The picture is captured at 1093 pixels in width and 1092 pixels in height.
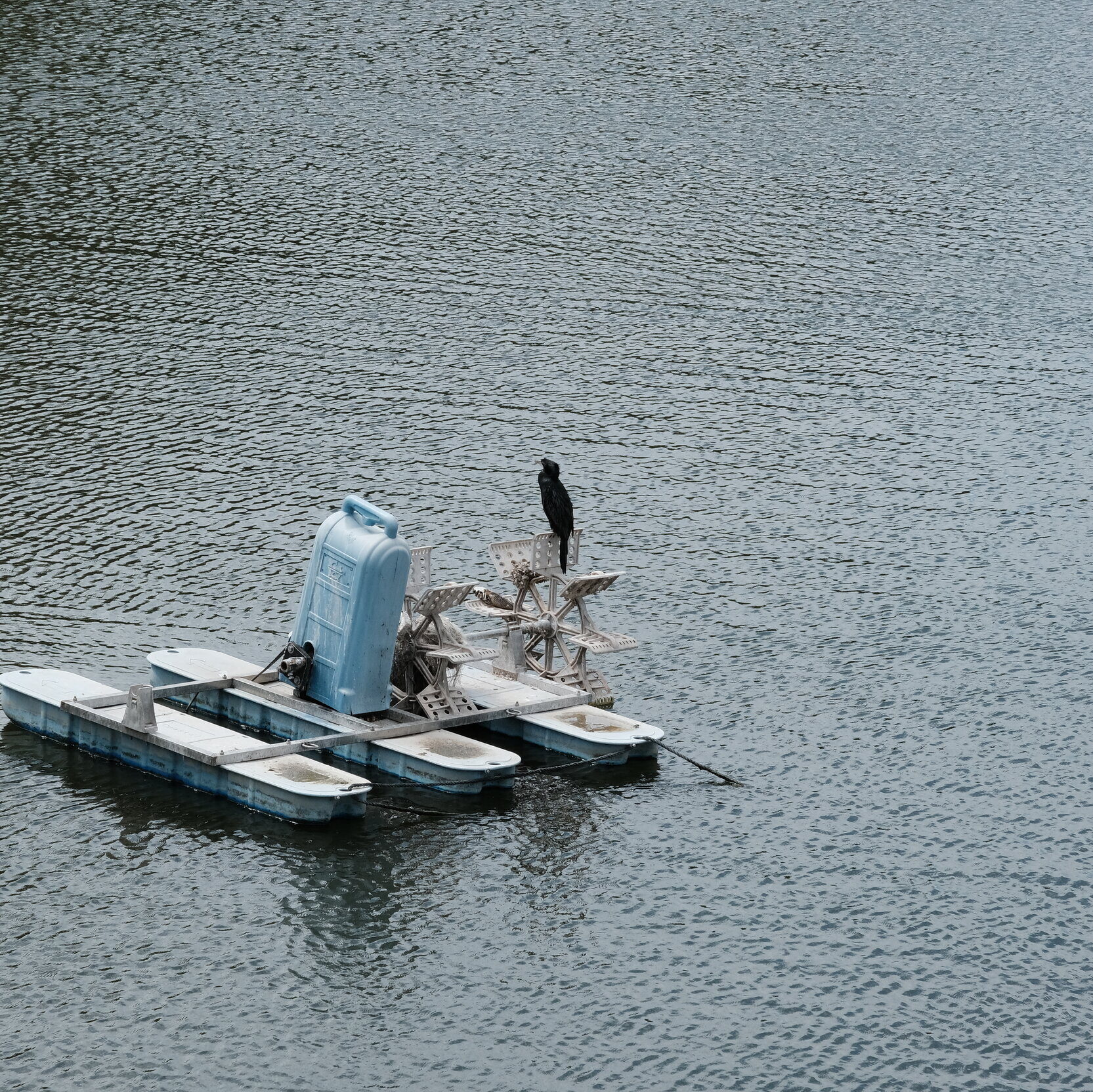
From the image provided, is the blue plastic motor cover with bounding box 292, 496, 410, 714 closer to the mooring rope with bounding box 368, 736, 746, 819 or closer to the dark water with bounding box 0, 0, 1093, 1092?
the mooring rope with bounding box 368, 736, 746, 819

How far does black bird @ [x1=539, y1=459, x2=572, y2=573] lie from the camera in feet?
101

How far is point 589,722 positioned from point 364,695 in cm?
357

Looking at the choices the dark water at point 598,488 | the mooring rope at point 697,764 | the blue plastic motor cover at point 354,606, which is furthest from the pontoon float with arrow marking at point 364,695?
the dark water at point 598,488

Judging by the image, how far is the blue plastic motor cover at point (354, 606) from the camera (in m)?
28.8

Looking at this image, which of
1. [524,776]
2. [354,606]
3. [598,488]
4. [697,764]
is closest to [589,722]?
[524,776]

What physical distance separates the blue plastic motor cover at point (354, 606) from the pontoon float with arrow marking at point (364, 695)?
0.02 m

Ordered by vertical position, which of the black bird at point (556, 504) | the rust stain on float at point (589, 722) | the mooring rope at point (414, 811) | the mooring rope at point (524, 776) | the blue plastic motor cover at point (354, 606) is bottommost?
the mooring rope at point (414, 811)

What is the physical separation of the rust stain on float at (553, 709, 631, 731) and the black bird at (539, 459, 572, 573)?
2792mm

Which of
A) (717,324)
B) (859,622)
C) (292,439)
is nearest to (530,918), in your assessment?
(859,622)

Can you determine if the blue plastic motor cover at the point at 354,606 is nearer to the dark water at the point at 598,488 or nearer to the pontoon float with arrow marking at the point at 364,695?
the pontoon float with arrow marking at the point at 364,695

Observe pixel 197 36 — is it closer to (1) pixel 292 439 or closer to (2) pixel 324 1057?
(1) pixel 292 439

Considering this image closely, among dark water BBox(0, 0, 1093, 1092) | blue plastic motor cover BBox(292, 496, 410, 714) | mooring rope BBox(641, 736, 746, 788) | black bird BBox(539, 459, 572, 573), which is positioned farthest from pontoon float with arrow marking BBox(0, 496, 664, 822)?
dark water BBox(0, 0, 1093, 1092)

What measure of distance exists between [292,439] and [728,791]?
18.0 meters

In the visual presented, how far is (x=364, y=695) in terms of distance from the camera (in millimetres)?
29266
